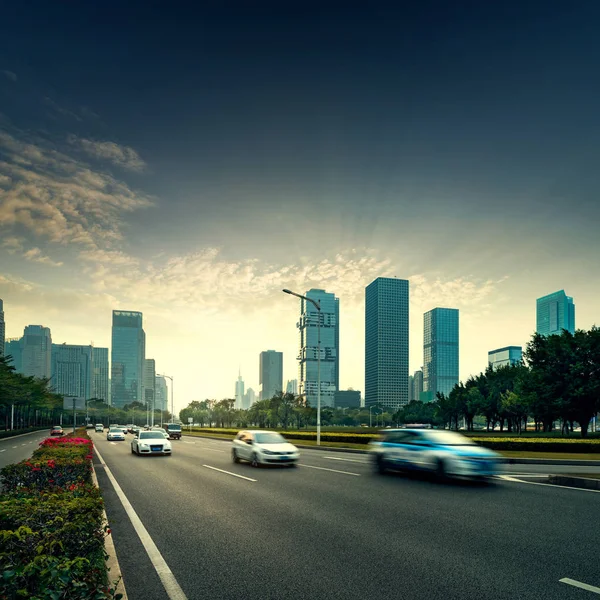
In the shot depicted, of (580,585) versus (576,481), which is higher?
(580,585)

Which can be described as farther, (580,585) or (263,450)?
(263,450)

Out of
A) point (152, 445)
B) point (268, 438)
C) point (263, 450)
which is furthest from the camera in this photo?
point (152, 445)

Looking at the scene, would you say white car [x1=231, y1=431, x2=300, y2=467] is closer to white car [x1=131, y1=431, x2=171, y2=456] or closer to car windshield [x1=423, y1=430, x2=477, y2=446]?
white car [x1=131, y1=431, x2=171, y2=456]

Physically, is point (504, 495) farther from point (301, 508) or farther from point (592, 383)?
point (592, 383)

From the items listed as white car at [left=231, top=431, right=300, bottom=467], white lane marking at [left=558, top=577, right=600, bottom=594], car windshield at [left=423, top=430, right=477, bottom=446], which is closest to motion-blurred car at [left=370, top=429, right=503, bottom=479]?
car windshield at [left=423, top=430, right=477, bottom=446]

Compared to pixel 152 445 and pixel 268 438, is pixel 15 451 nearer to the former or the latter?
pixel 152 445

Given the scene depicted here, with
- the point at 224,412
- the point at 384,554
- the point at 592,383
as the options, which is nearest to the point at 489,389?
the point at 592,383

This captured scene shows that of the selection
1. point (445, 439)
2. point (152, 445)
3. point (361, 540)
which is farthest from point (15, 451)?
point (361, 540)

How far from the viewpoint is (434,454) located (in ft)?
46.2

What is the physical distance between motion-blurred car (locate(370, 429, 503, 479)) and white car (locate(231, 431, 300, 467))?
131 inches

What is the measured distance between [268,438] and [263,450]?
1611mm

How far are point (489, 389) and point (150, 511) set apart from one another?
8435 centimetres

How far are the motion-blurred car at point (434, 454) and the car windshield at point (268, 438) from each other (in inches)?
176

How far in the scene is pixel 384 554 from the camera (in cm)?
662
